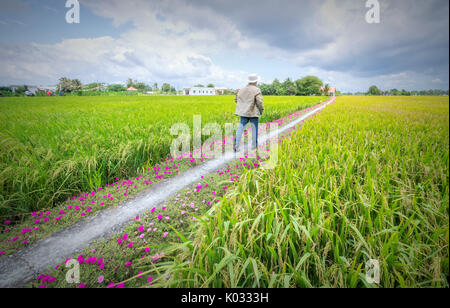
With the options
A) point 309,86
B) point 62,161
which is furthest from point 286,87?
point 309,86

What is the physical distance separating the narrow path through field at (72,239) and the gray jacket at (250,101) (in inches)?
114

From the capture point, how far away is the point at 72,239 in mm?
1889

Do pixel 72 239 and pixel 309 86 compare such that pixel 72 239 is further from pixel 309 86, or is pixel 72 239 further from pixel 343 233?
pixel 309 86

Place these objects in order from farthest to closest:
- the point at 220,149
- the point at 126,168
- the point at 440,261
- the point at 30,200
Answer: the point at 220,149 < the point at 126,168 < the point at 30,200 < the point at 440,261

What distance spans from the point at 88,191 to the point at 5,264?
139 centimetres

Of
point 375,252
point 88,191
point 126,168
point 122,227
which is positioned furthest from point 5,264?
point 375,252

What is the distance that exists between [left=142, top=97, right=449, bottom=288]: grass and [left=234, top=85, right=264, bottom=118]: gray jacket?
2672 millimetres

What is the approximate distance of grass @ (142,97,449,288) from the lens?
116cm

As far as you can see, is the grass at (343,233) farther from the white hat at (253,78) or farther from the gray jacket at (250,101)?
the white hat at (253,78)

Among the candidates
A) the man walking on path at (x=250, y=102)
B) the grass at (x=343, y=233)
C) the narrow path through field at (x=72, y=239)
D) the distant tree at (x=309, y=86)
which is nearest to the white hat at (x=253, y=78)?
the man walking on path at (x=250, y=102)

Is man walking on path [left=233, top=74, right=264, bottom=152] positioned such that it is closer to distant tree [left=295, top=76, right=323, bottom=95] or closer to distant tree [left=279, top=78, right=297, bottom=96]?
distant tree [left=279, top=78, right=297, bottom=96]

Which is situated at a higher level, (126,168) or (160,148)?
(160,148)

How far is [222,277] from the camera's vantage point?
50.5 inches
